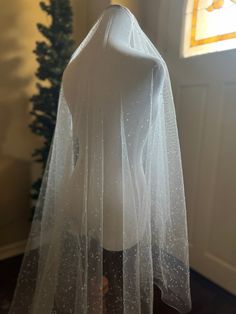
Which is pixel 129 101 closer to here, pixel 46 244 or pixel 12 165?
pixel 46 244

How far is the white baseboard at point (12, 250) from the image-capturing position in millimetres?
1689

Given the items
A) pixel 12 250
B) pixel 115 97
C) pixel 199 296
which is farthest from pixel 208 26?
pixel 12 250

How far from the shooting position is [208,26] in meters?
1.50

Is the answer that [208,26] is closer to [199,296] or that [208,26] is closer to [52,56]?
[52,56]

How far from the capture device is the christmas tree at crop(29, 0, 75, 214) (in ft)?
4.51

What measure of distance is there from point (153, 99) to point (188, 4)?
3.54ft

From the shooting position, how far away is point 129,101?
784 millimetres

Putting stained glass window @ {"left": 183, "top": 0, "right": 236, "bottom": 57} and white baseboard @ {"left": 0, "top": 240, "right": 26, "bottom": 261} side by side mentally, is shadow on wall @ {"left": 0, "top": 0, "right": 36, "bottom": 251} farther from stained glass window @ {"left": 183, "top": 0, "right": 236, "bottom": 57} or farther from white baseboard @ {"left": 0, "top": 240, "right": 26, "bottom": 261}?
stained glass window @ {"left": 183, "top": 0, "right": 236, "bottom": 57}

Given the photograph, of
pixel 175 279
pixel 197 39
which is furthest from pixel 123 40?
pixel 175 279

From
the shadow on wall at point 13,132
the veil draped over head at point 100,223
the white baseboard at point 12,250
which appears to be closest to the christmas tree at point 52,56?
the shadow on wall at point 13,132

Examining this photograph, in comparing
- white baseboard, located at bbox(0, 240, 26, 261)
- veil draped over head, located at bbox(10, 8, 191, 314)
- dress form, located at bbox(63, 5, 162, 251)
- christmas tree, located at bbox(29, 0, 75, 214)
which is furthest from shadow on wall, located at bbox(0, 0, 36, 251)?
dress form, located at bbox(63, 5, 162, 251)

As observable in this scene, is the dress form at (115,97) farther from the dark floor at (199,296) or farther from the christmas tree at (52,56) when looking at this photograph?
the dark floor at (199,296)

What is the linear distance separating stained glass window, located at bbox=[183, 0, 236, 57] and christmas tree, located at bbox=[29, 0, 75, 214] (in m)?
0.70

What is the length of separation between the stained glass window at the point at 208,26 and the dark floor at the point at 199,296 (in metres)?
1.33
